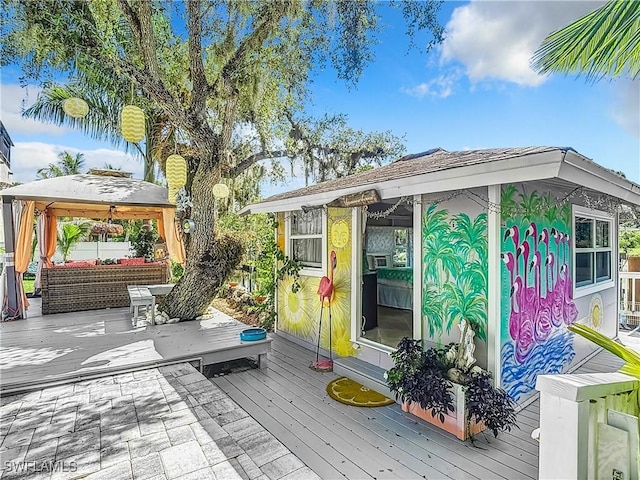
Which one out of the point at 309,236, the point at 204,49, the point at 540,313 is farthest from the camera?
the point at 204,49

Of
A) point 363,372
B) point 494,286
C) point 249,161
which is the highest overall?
point 249,161

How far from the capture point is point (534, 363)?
4316 mm

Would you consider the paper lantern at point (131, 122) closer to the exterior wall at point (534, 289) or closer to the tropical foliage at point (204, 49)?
the tropical foliage at point (204, 49)

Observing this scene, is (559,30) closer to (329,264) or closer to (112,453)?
(329,264)

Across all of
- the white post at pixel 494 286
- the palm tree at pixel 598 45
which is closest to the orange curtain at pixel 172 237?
the white post at pixel 494 286

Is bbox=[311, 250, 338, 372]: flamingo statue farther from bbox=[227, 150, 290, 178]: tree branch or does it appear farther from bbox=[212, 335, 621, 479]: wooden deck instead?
bbox=[227, 150, 290, 178]: tree branch

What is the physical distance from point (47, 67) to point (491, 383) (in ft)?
29.8

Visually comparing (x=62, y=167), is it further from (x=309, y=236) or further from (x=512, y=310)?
(x=512, y=310)

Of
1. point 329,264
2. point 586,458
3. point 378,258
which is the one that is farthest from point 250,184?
point 586,458

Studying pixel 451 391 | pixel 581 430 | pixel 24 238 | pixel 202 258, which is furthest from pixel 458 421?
pixel 24 238

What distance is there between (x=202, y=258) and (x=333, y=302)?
3146 millimetres

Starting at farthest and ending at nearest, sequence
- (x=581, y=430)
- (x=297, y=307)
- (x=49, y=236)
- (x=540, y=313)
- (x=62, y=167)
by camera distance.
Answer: (x=62, y=167), (x=49, y=236), (x=297, y=307), (x=540, y=313), (x=581, y=430)

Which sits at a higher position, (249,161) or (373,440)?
(249,161)

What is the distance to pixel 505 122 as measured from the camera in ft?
40.2
